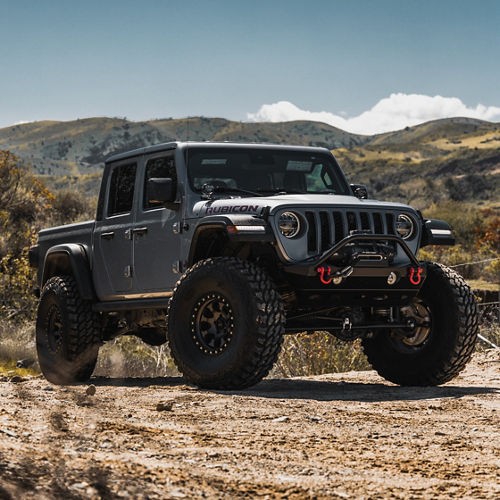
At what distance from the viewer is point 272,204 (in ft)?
23.5

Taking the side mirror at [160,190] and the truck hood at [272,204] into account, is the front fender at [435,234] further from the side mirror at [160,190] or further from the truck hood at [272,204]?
the side mirror at [160,190]

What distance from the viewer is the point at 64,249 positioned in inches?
378

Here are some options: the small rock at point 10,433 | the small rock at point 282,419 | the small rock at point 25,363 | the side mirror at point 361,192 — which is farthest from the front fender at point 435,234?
the small rock at point 25,363

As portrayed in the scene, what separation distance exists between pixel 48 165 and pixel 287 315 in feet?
483

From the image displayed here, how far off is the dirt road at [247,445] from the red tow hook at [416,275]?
3.18 ft

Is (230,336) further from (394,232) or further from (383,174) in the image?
(383,174)

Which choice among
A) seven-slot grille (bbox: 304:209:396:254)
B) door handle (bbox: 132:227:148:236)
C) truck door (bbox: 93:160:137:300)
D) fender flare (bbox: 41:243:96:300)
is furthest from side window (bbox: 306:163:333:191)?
fender flare (bbox: 41:243:96:300)

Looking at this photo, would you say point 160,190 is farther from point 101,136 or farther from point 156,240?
point 101,136

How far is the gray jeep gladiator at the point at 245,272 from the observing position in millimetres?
7066

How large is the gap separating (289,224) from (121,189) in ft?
8.55

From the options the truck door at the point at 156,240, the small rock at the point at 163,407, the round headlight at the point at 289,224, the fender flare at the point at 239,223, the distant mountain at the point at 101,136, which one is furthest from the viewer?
the distant mountain at the point at 101,136

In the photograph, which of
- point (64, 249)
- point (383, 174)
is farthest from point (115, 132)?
point (64, 249)

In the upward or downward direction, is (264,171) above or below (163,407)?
above

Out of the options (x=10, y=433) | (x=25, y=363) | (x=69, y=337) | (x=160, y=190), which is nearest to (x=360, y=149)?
(x=25, y=363)
